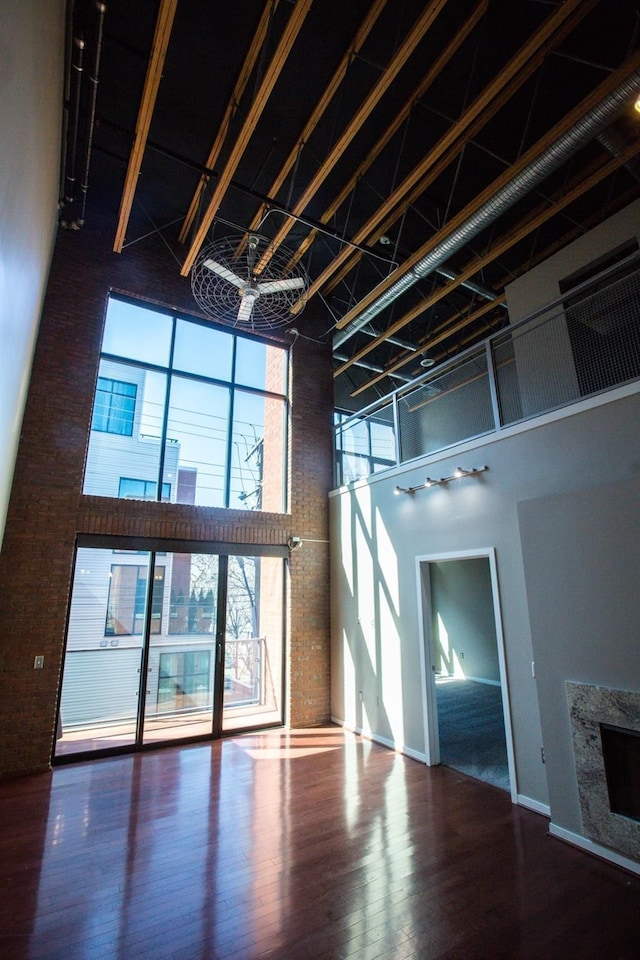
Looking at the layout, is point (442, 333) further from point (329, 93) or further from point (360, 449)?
point (329, 93)

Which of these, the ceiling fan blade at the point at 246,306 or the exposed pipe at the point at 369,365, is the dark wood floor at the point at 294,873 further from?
the exposed pipe at the point at 369,365

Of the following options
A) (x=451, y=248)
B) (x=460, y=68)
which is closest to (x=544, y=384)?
(x=451, y=248)

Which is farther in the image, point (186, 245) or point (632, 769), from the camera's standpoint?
point (186, 245)

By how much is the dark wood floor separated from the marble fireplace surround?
189 millimetres

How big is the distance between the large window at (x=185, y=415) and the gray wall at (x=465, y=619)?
4.53 metres

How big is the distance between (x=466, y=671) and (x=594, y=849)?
21.3ft

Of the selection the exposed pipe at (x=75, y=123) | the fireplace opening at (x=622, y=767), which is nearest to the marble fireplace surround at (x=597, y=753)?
the fireplace opening at (x=622, y=767)

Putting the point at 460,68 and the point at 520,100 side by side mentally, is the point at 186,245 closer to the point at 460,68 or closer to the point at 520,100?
the point at 460,68

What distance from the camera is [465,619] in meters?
9.38

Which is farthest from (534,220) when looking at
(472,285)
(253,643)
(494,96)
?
(253,643)

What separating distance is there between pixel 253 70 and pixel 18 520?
487 cm

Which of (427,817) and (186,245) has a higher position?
(186,245)

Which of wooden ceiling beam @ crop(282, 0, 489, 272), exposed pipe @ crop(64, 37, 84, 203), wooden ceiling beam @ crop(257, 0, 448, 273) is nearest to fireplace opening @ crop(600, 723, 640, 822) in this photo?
wooden ceiling beam @ crop(257, 0, 448, 273)

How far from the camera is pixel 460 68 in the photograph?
3938 mm
